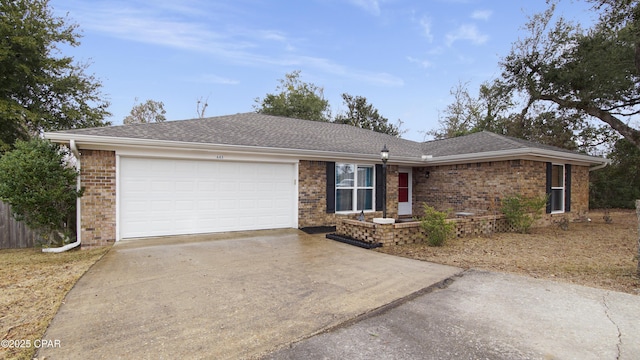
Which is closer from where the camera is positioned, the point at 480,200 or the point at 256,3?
the point at 480,200

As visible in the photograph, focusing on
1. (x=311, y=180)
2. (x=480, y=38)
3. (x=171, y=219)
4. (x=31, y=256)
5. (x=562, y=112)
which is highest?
(x=480, y=38)

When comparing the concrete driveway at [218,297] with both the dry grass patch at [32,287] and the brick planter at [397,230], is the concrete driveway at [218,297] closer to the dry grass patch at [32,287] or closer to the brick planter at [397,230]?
the dry grass patch at [32,287]

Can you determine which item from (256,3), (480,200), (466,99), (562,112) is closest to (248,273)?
(480,200)

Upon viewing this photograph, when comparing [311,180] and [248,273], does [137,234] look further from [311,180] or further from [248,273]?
[311,180]

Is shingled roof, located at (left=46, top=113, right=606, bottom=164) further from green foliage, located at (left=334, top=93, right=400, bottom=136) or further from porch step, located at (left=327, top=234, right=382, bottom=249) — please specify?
green foliage, located at (left=334, top=93, right=400, bottom=136)

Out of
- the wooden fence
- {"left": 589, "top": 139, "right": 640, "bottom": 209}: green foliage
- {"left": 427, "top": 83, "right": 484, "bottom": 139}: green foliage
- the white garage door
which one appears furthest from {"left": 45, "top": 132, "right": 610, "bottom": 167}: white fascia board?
{"left": 427, "top": 83, "right": 484, "bottom": 139}: green foliage

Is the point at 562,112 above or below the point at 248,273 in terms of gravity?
above

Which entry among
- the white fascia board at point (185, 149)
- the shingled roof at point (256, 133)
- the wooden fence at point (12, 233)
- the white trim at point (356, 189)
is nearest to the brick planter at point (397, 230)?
the white trim at point (356, 189)

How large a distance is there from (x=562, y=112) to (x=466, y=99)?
31.2ft

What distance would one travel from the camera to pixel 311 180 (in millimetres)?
9141

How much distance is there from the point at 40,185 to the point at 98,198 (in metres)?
0.97

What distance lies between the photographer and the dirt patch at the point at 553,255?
15.6 feet

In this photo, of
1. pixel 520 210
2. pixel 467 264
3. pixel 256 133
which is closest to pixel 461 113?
pixel 520 210

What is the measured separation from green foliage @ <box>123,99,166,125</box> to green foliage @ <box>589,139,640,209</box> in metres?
33.5
